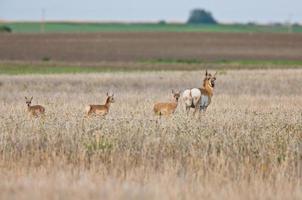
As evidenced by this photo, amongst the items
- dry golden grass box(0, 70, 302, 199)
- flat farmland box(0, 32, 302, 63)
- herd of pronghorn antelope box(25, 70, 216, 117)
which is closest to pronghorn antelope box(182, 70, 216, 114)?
herd of pronghorn antelope box(25, 70, 216, 117)

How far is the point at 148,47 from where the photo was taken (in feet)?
277

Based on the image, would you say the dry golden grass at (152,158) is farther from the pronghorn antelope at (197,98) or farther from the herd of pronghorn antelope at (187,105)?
the pronghorn antelope at (197,98)

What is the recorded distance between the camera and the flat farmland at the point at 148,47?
70.2 m

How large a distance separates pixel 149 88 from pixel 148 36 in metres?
64.9

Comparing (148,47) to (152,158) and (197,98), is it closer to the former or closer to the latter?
(197,98)

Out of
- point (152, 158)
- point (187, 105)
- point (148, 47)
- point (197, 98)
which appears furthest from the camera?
point (148, 47)

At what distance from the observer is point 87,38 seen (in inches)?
3844

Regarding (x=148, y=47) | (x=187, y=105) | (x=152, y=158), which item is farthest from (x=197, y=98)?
(x=148, y=47)

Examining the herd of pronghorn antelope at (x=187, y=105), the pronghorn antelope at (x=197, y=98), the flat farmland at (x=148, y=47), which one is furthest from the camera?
the flat farmland at (x=148, y=47)

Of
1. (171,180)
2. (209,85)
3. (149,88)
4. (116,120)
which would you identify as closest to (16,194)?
(171,180)

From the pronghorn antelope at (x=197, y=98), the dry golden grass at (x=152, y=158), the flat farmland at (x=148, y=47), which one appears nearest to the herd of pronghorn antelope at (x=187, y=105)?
the pronghorn antelope at (x=197, y=98)

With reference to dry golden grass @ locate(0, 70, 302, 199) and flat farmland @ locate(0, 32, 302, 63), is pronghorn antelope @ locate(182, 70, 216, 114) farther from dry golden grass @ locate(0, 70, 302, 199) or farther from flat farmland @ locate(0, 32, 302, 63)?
flat farmland @ locate(0, 32, 302, 63)

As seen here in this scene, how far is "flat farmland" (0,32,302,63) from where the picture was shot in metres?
70.2

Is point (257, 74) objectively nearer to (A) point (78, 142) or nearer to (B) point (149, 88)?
(B) point (149, 88)
